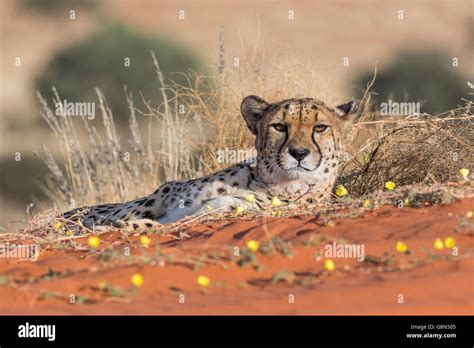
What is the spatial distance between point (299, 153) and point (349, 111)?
0.90 meters

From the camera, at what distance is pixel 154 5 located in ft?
144

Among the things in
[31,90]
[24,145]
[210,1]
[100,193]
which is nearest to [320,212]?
[100,193]

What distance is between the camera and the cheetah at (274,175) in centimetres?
764

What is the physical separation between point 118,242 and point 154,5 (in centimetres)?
3829

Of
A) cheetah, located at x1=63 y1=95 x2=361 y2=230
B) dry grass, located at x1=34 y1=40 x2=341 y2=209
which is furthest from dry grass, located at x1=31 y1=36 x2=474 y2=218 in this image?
cheetah, located at x1=63 y1=95 x2=361 y2=230

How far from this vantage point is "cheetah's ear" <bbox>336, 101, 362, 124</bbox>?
822cm

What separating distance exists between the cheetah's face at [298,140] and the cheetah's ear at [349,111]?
0.13 metres

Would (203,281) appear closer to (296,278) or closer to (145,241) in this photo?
(296,278)

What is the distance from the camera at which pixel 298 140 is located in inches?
300

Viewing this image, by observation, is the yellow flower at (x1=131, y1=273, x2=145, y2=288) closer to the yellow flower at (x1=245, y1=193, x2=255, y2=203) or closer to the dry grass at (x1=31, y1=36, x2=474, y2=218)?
the yellow flower at (x1=245, y1=193, x2=255, y2=203)

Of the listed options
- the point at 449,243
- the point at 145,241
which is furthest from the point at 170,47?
the point at 449,243

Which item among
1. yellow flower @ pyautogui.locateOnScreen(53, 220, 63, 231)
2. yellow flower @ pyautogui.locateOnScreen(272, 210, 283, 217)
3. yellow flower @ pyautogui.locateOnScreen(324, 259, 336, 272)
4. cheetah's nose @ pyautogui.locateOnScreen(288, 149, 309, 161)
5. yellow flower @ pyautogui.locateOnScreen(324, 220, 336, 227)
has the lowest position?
yellow flower @ pyautogui.locateOnScreen(324, 259, 336, 272)

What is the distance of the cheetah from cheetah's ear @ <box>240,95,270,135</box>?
0.39 feet

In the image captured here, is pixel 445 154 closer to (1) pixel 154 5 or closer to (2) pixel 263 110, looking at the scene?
(2) pixel 263 110
